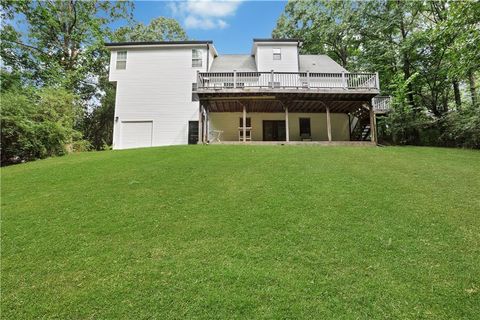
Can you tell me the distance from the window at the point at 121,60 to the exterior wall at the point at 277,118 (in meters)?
6.70

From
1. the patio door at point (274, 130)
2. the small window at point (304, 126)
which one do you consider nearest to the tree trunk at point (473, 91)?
the small window at point (304, 126)

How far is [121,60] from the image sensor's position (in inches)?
718

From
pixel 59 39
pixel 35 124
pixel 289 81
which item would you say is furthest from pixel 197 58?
pixel 59 39

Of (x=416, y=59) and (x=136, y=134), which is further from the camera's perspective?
(x=416, y=59)

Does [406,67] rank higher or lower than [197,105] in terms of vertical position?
higher

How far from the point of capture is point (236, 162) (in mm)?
9562

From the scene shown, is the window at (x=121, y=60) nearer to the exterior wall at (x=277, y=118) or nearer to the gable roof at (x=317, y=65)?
the exterior wall at (x=277, y=118)

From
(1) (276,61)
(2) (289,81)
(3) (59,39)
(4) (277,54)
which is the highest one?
(3) (59,39)

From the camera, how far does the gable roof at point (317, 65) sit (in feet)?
60.3

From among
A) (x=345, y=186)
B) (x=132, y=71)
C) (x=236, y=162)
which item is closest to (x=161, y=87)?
(x=132, y=71)

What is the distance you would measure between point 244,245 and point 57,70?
18634 millimetres

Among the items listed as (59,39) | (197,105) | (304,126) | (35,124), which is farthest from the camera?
(59,39)

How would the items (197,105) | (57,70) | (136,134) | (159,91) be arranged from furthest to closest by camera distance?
(159,91)
(197,105)
(136,134)
(57,70)

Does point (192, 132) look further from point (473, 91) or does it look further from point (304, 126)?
point (473, 91)
